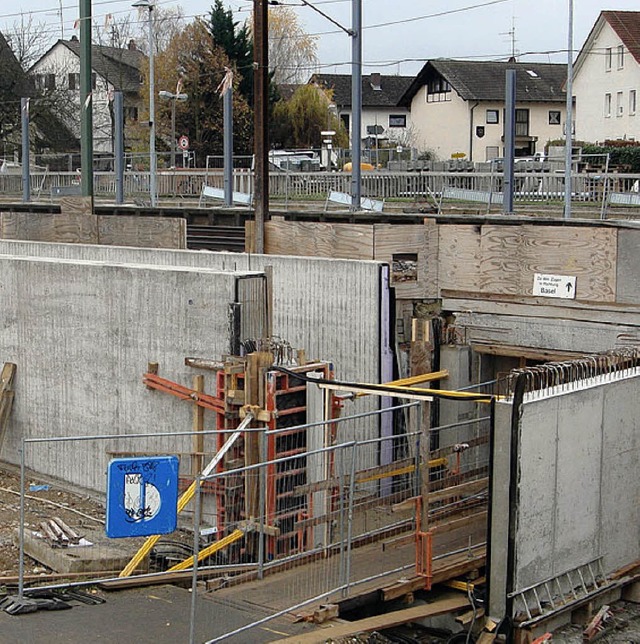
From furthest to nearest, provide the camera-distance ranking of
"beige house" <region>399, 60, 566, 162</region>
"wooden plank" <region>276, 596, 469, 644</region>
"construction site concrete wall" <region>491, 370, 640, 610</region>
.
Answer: "beige house" <region>399, 60, 566, 162</region>, "construction site concrete wall" <region>491, 370, 640, 610</region>, "wooden plank" <region>276, 596, 469, 644</region>

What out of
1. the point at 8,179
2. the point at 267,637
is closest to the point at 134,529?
the point at 267,637

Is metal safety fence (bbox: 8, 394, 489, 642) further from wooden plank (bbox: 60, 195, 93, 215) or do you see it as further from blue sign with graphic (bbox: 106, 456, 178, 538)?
wooden plank (bbox: 60, 195, 93, 215)

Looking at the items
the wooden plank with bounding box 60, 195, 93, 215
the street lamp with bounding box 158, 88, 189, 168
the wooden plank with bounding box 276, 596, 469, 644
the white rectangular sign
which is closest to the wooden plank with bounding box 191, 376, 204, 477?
the wooden plank with bounding box 276, 596, 469, 644

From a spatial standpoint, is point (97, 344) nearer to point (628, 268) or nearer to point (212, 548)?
point (212, 548)

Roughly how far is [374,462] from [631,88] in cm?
5581

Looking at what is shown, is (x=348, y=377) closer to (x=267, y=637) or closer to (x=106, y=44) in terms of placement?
(x=267, y=637)

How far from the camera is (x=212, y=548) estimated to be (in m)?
11.9

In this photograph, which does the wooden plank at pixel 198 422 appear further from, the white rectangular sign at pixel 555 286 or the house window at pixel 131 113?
the house window at pixel 131 113

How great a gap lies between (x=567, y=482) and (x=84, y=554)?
195 inches

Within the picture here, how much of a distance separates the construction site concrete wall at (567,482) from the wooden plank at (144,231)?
9.96 meters

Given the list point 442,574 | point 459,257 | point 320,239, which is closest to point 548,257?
point 459,257

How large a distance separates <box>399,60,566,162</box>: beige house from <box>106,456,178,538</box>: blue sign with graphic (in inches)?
2560

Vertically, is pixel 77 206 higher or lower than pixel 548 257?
higher

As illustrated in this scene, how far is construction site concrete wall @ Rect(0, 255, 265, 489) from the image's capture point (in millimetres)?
14234
